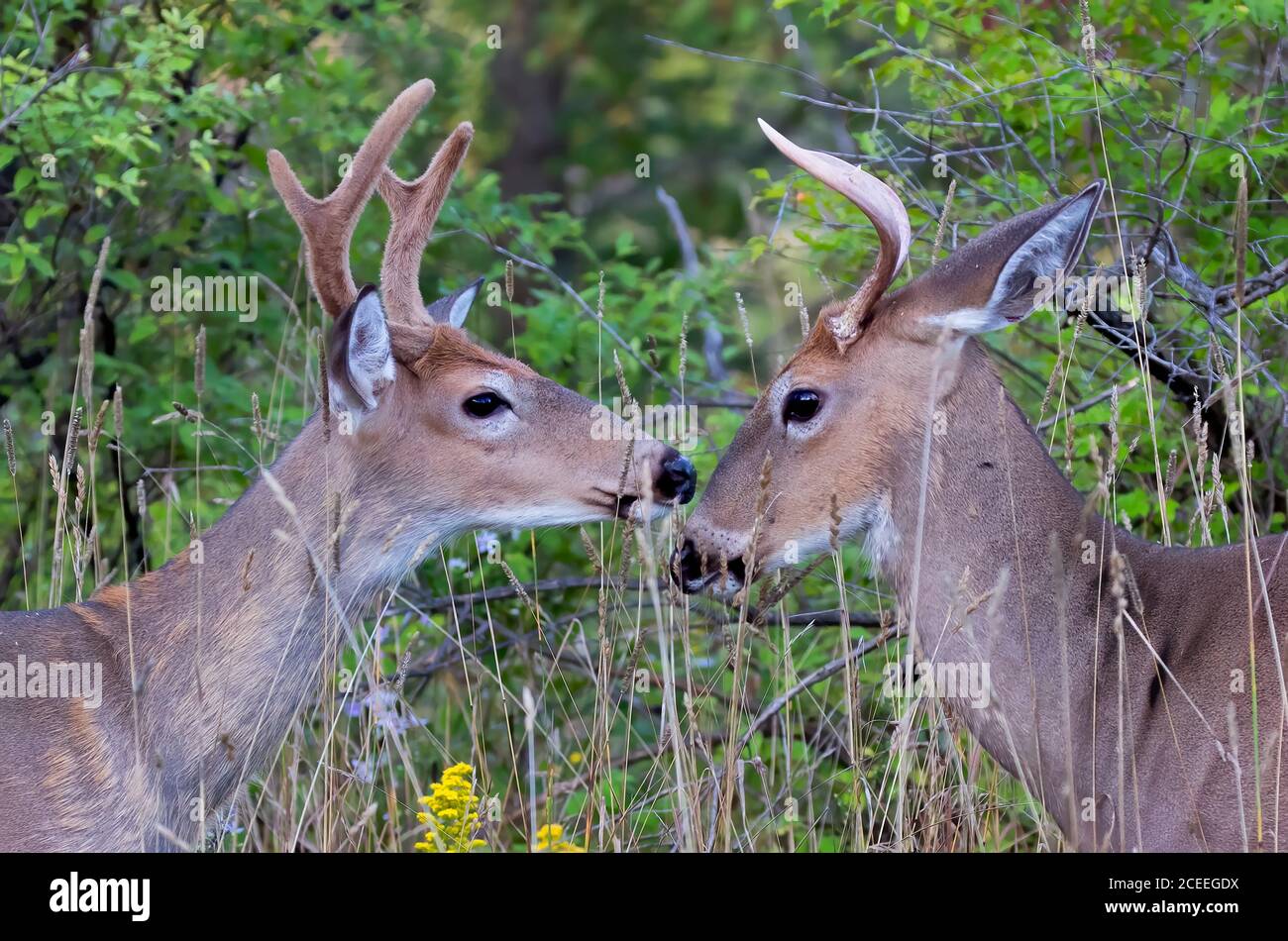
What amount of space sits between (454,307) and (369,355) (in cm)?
107

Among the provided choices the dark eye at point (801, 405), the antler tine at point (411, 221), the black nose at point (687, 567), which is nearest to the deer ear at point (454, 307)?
the antler tine at point (411, 221)

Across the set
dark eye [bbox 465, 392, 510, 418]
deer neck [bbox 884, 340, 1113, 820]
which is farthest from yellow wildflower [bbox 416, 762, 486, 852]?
→ deer neck [bbox 884, 340, 1113, 820]

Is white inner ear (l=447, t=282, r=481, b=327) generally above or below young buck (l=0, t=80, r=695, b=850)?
above

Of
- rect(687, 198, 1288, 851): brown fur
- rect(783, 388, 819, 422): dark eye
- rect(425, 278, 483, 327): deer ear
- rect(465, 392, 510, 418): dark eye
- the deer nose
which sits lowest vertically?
rect(687, 198, 1288, 851): brown fur

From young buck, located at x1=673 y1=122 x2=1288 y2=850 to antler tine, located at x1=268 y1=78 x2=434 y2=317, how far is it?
53.5 inches

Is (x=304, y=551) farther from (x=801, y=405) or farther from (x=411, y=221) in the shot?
(x=411, y=221)

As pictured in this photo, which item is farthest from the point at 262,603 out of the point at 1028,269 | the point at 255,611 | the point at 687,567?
the point at 1028,269

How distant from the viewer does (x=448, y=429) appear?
512cm

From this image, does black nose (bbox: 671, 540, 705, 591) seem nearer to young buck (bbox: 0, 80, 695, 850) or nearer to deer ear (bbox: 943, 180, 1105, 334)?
young buck (bbox: 0, 80, 695, 850)

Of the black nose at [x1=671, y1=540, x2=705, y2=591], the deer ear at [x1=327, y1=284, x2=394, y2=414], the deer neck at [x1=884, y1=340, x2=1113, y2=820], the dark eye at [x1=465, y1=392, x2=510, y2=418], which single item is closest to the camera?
the deer neck at [x1=884, y1=340, x2=1113, y2=820]

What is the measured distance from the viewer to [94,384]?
7.60 metres

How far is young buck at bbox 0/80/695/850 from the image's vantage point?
14.3ft

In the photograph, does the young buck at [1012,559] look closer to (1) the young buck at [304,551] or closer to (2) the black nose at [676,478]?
(2) the black nose at [676,478]

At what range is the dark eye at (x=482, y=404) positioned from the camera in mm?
5164
